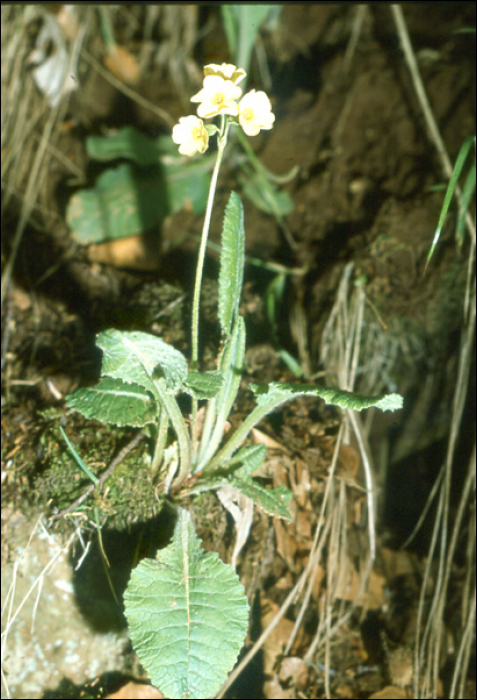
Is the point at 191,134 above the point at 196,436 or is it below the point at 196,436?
above

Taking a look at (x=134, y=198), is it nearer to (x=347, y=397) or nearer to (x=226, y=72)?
(x=226, y=72)

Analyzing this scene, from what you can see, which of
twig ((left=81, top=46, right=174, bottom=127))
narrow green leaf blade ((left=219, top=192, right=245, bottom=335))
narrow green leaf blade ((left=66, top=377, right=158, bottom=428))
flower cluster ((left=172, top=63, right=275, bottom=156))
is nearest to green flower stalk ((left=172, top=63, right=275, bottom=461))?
flower cluster ((left=172, top=63, right=275, bottom=156))

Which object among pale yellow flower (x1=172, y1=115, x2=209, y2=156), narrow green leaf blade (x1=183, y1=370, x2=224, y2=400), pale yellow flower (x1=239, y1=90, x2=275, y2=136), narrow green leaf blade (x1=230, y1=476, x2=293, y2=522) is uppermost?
pale yellow flower (x1=239, y1=90, x2=275, y2=136)

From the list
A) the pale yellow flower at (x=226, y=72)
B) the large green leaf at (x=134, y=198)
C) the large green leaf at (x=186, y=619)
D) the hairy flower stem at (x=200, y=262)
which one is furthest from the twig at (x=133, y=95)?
the large green leaf at (x=186, y=619)

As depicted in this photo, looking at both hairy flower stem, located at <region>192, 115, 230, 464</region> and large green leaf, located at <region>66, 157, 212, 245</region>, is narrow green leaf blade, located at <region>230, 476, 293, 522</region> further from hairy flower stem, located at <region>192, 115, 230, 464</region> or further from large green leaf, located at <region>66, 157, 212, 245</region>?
large green leaf, located at <region>66, 157, 212, 245</region>

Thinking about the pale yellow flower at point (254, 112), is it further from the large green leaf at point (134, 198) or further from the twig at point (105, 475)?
the large green leaf at point (134, 198)

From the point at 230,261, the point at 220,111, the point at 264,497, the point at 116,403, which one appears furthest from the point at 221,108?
the point at 264,497
